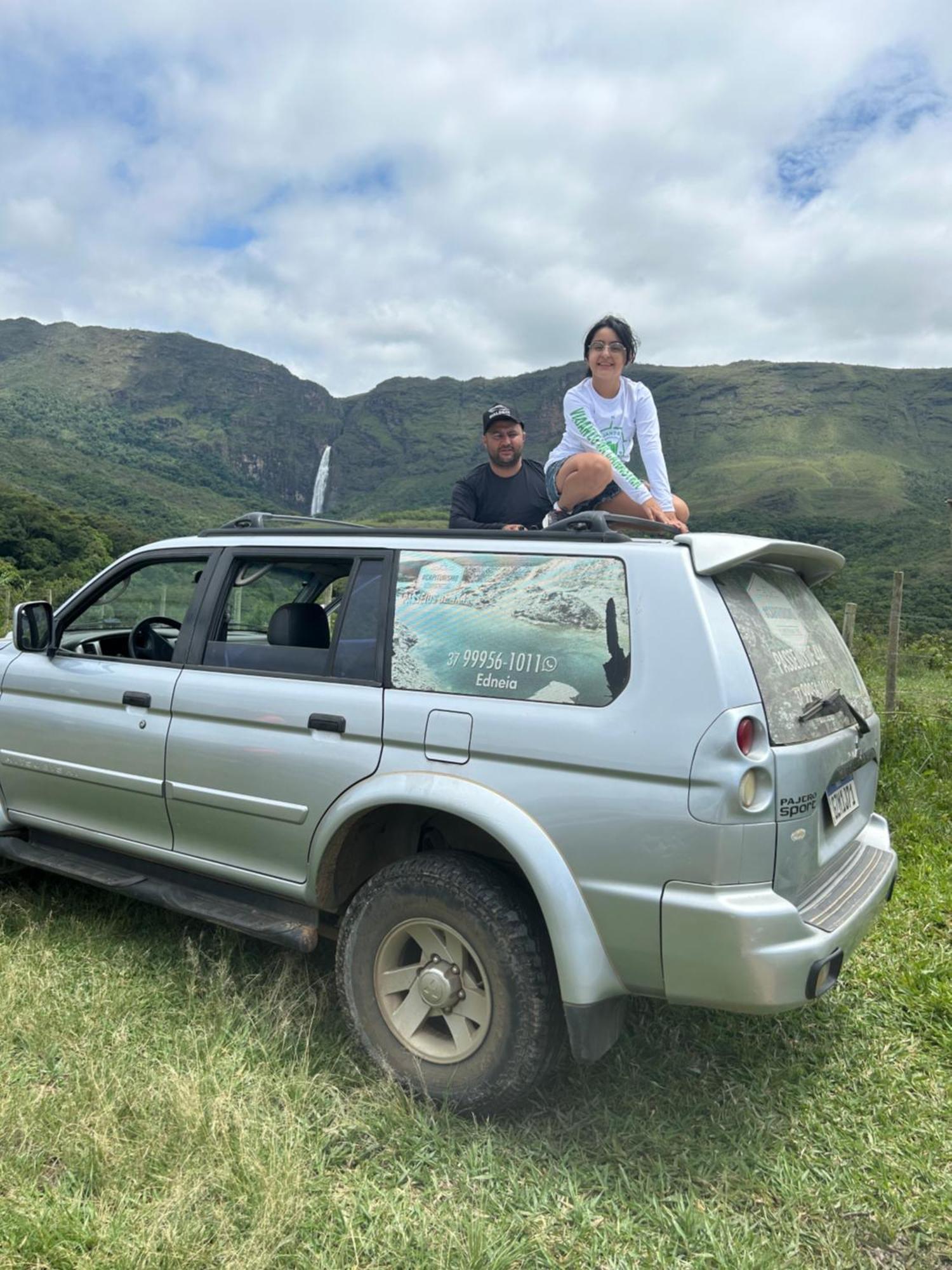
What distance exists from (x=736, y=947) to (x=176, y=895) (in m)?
2.08

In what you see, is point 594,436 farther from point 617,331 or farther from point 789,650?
point 789,650

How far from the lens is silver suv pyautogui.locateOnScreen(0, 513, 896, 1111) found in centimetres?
212

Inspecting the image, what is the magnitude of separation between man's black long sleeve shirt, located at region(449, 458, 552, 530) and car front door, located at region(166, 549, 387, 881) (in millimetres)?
1496

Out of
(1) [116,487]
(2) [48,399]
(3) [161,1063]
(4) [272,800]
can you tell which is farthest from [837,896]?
(2) [48,399]

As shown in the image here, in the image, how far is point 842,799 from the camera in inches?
101

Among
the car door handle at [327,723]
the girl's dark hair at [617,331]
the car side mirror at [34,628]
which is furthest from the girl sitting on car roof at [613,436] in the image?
the car side mirror at [34,628]

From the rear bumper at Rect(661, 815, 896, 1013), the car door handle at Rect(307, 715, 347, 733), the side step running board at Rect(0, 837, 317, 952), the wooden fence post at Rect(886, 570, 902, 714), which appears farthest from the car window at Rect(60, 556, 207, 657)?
the wooden fence post at Rect(886, 570, 902, 714)

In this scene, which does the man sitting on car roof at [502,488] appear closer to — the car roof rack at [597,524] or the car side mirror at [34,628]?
the car roof rack at [597,524]

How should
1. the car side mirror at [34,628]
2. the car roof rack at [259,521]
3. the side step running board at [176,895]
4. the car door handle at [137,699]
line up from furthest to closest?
the car side mirror at [34,628] < the car roof rack at [259,521] < the car door handle at [137,699] < the side step running board at [176,895]

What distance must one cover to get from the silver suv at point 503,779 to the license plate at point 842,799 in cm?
2

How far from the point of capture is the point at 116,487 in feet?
243

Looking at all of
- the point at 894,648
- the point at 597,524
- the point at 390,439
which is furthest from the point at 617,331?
the point at 390,439

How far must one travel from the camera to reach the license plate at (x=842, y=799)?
95.9 inches

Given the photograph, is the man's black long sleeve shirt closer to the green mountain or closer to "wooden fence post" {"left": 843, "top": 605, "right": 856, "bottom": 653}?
"wooden fence post" {"left": 843, "top": 605, "right": 856, "bottom": 653}
